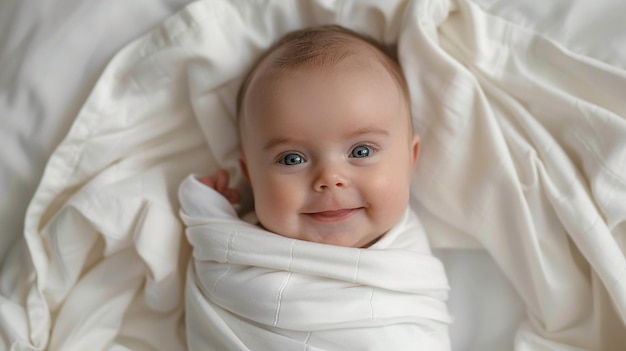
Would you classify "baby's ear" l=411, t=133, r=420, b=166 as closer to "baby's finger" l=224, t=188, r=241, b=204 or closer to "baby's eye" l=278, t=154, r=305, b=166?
"baby's eye" l=278, t=154, r=305, b=166

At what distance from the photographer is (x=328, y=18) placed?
1.28 meters

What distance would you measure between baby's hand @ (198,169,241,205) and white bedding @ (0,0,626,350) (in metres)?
0.05

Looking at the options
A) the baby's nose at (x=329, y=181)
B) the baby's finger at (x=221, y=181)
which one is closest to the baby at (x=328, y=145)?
the baby's nose at (x=329, y=181)

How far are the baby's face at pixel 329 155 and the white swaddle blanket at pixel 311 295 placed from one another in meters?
0.04

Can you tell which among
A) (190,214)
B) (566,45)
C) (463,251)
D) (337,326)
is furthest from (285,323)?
(566,45)

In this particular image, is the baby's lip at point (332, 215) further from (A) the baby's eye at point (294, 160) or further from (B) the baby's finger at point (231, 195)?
(B) the baby's finger at point (231, 195)

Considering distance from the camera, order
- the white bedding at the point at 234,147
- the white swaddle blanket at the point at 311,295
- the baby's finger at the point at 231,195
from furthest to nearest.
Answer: the baby's finger at the point at 231,195, the white bedding at the point at 234,147, the white swaddle blanket at the point at 311,295

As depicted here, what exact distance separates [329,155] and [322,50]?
7.4 inches

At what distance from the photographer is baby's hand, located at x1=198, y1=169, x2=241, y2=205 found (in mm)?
1284

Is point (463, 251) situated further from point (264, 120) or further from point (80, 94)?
point (80, 94)

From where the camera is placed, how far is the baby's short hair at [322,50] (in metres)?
1.14

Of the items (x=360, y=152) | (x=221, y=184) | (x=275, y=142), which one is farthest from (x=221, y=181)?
(x=360, y=152)

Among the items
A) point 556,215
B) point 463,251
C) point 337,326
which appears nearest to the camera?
point 337,326

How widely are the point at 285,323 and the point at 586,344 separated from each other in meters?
0.56
